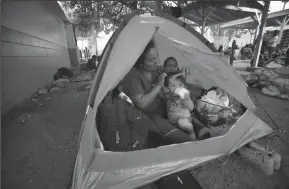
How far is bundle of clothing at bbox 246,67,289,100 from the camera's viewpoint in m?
4.45

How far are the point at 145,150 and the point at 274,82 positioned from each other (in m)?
4.78

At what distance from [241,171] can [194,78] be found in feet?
6.15

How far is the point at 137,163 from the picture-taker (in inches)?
65.0

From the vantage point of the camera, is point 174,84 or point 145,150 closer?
point 145,150

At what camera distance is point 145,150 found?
1737mm

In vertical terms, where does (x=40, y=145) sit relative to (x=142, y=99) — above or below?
below

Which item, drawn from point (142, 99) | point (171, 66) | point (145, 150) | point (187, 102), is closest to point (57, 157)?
point (145, 150)

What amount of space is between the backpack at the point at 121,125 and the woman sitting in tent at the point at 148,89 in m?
0.13

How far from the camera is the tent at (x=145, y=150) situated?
1576 mm

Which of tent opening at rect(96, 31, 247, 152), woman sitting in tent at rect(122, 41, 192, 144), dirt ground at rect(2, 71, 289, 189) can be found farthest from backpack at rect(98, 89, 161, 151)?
dirt ground at rect(2, 71, 289, 189)

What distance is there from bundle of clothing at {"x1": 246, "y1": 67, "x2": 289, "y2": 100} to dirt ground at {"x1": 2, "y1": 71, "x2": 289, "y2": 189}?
758mm

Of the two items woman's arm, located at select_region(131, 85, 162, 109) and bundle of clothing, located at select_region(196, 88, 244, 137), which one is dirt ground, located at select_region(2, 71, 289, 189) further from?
woman's arm, located at select_region(131, 85, 162, 109)

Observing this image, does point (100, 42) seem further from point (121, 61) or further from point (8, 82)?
point (121, 61)

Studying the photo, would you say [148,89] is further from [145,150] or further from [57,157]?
[57,157]
